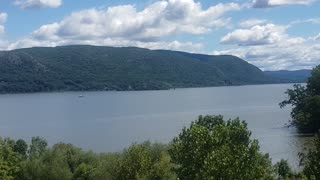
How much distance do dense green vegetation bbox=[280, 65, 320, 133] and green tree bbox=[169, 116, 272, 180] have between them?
7745cm

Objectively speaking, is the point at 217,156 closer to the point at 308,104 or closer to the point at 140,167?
the point at 140,167

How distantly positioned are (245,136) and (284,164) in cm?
2492

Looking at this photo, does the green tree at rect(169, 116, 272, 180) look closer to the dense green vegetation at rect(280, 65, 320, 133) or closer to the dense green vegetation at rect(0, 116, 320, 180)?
the dense green vegetation at rect(0, 116, 320, 180)

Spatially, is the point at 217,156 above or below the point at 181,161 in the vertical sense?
above

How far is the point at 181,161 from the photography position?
92.2 feet

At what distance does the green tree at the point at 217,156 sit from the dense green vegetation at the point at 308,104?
77.5m

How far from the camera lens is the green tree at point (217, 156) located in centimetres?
2292

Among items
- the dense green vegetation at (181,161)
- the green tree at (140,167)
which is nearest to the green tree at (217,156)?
the dense green vegetation at (181,161)

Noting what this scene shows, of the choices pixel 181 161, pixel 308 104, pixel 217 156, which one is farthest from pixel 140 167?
pixel 308 104

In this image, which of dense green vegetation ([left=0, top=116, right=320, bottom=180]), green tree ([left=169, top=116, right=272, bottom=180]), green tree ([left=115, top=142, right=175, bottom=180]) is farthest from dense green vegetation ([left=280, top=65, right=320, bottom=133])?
green tree ([left=169, top=116, right=272, bottom=180])

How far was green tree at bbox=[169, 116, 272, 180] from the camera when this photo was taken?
2292cm

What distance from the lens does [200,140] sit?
86.3 ft

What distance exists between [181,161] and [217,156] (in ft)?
16.9

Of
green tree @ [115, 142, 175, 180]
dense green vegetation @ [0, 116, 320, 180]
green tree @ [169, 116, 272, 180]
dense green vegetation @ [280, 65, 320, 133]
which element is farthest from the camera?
dense green vegetation @ [280, 65, 320, 133]
